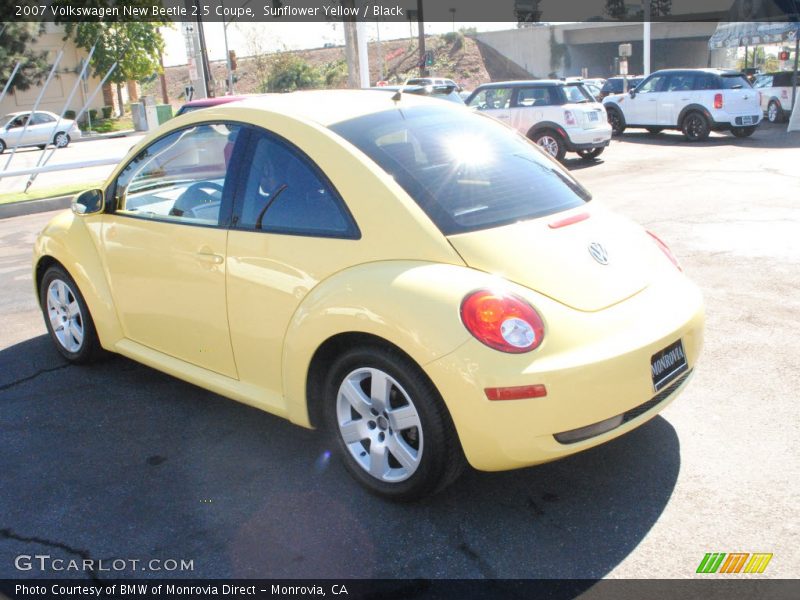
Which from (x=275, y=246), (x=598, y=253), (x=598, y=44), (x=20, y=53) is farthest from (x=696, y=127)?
(x=598, y=44)

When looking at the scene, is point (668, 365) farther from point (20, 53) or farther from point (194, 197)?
point (20, 53)

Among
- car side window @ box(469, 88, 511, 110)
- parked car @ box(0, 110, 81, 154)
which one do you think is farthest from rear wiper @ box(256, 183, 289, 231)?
parked car @ box(0, 110, 81, 154)

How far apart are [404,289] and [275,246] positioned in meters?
0.80

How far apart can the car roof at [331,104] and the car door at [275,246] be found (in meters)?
0.19

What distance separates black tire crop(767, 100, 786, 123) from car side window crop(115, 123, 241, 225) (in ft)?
75.5

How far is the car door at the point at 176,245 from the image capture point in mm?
4066

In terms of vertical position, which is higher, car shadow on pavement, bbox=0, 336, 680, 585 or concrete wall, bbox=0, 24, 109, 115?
concrete wall, bbox=0, 24, 109, 115

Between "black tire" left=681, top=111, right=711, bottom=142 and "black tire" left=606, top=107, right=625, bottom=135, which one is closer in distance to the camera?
"black tire" left=681, top=111, right=711, bottom=142

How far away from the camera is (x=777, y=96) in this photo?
77.7 ft

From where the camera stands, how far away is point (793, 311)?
5.86 m

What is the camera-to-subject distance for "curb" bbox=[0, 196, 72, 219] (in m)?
13.7

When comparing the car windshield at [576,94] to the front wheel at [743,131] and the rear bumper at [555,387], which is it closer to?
the front wheel at [743,131]

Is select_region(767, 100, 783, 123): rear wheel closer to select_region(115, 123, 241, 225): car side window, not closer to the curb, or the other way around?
the curb

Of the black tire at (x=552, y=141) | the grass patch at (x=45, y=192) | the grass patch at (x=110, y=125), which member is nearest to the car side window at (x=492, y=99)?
the black tire at (x=552, y=141)
